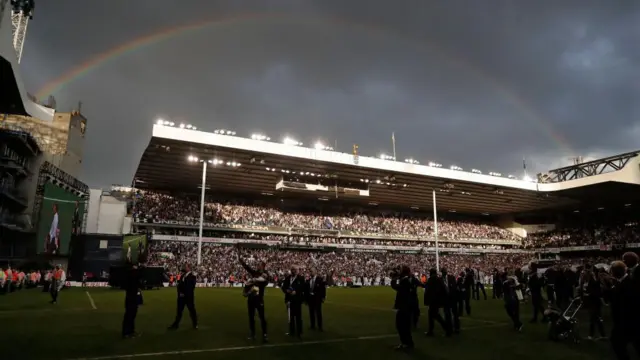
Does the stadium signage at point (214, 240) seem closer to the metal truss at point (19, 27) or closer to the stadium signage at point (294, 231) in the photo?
the stadium signage at point (294, 231)

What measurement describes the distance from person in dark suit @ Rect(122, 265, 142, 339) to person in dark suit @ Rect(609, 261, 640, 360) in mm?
10016

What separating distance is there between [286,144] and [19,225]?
2557cm

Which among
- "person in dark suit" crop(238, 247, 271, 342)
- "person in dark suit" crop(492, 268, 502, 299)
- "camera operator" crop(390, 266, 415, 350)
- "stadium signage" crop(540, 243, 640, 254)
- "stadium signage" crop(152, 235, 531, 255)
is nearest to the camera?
"camera operator" crop(390, 266, 415, 350)

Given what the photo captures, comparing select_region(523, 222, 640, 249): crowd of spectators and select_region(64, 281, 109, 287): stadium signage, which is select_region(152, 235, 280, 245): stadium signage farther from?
select_region(523, 222, 640, 249): crowd of spectators

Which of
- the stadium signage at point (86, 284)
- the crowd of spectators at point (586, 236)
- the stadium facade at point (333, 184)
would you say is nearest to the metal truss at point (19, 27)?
the stadium facade at point (333, 184)

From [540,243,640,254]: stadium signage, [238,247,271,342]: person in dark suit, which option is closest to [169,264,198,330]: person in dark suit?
[238,247,271,342]: person in dark suit

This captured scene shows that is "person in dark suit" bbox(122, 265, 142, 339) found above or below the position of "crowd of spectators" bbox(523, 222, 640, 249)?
below

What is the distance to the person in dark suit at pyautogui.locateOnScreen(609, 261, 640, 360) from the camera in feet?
19.4

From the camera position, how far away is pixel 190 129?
122 feet

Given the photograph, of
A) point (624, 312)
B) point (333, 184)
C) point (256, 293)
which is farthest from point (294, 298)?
point (333, 184)

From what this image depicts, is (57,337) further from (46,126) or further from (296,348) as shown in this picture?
(46,126)

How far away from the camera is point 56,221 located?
38.2 m

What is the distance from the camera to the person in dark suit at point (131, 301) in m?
10.0

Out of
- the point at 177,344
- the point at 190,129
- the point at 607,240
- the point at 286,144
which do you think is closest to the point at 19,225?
the point at 190,129
